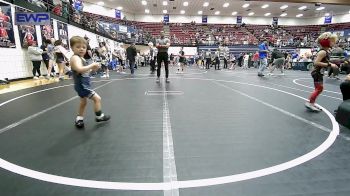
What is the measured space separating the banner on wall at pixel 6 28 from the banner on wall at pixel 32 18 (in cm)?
27

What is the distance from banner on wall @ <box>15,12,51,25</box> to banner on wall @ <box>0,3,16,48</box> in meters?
0.27

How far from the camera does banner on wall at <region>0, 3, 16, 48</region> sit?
28.7ft

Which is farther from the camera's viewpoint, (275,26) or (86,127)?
(275,26)

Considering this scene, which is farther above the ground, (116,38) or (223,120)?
(116,38)

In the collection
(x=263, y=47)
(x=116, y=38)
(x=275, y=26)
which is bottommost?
(x=263, y=47)

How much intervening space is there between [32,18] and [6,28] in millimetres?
933

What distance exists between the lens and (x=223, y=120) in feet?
11.5

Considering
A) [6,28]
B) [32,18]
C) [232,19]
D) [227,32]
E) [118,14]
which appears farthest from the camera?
[232,19]

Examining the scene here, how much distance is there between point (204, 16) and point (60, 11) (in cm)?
2609

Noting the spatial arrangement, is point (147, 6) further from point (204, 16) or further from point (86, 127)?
point (86, 127)

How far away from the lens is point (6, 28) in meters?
9.01

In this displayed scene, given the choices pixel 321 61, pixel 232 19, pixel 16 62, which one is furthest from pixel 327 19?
pixel 16 62

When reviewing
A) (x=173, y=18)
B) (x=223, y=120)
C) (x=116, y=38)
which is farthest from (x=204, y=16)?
(x=223, y=120)

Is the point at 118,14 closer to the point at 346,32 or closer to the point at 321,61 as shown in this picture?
the point at 346,32
